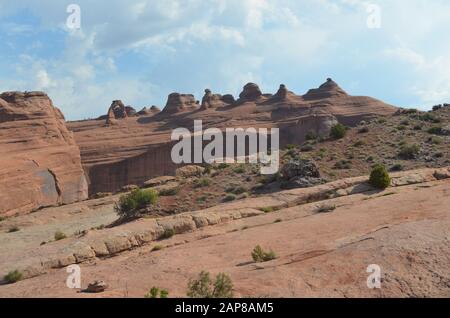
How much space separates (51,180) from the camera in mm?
46812

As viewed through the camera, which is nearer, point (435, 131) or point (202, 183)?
point (202, 183)

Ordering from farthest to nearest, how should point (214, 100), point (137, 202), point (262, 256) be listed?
point (214, 100), point (137, 202), point (262, 256)

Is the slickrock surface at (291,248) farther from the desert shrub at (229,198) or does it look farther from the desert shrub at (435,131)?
the desert shrub at (435,131)

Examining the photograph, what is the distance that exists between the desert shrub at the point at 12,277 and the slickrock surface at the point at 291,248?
42 cm

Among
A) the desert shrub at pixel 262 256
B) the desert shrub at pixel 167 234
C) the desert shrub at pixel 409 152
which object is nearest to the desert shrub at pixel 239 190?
the desert shrub at pixel 167 234

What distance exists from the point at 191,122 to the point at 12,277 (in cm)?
7822

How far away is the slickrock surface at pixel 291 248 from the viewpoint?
31.2ft

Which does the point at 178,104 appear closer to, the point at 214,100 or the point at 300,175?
the point at 214,100

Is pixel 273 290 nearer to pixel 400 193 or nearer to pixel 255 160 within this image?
pixel 400 193

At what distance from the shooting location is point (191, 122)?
303ft

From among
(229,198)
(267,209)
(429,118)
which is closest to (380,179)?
(267,209)

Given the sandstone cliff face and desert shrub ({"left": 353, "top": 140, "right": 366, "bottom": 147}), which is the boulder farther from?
the sandstone cliff face
